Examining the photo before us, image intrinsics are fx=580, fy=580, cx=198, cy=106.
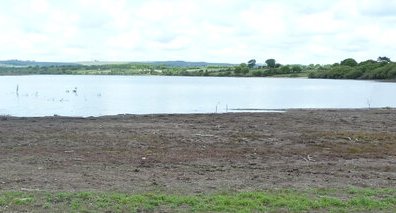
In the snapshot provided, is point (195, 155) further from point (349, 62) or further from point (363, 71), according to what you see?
point (349, 62)

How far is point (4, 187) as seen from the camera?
11.2m

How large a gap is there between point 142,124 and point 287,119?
26.4 feet

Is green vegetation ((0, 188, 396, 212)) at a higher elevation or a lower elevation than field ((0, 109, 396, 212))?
higher

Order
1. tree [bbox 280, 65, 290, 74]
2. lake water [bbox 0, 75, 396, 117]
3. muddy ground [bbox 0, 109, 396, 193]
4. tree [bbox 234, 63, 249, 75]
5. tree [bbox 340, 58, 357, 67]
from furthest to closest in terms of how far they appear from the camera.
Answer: tree [bbox 234, 63, 249, 75] → tree [bbox 280, 65, 290, 74] → tree [bbox 340, 58, 357, 67] → lake water [bbox 0, 75, 396, 117] → muddy ground [bbox 0, 109, 396, 193]

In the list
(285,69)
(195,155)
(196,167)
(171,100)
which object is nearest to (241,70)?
(285,69)

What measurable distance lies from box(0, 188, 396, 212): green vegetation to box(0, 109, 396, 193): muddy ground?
0.80 m

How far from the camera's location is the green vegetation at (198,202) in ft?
31.3

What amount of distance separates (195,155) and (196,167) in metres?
2.42

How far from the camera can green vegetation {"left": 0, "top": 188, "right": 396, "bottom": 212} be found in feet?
31.3

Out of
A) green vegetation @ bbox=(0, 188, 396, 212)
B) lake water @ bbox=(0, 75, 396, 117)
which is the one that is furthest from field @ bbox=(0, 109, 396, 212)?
lake water @ bbox=(0, 75, 396, 117)

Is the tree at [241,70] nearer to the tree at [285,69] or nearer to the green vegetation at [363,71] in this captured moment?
the tree at [285,69]

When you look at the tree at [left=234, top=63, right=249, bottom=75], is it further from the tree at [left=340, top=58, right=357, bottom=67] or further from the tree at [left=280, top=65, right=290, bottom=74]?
the tree at [left=340, top=58, right=357, bottom=67]

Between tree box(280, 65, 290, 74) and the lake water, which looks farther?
tree box(280, 65, 290, 74)

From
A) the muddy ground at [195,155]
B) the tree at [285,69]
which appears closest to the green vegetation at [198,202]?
the muddy ground at [195,155]
